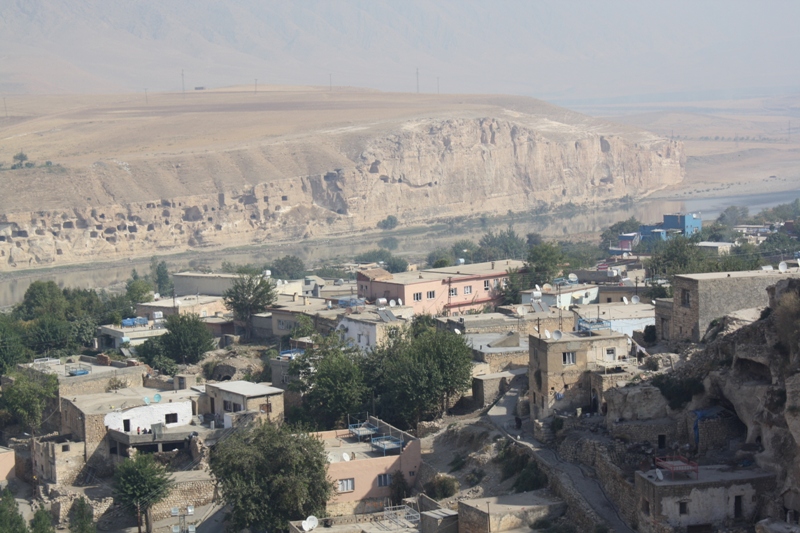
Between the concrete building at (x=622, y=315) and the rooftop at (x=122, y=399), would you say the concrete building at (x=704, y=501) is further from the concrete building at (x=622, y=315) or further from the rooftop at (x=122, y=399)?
the rooftop at (x=122, y=399)

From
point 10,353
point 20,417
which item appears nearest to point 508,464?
point 20,417

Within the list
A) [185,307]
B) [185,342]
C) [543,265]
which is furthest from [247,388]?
[543,265]

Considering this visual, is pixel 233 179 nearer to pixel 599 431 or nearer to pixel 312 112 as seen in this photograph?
pixel 312 112

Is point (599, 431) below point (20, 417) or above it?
above

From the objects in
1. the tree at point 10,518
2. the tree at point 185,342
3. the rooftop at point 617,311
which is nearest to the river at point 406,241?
the tree at point 185,342

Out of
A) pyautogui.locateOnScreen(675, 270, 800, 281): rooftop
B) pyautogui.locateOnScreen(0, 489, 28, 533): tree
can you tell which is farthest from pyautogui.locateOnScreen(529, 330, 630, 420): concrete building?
pyautogui.locateOnScreen(0, 489, 28, 533): tree

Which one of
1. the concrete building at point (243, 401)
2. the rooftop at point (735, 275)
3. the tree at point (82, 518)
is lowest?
the tree at point (82, 518)

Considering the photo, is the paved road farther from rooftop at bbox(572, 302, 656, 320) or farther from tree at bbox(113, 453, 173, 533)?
tree at bbox(113, 453, 173, 533)
